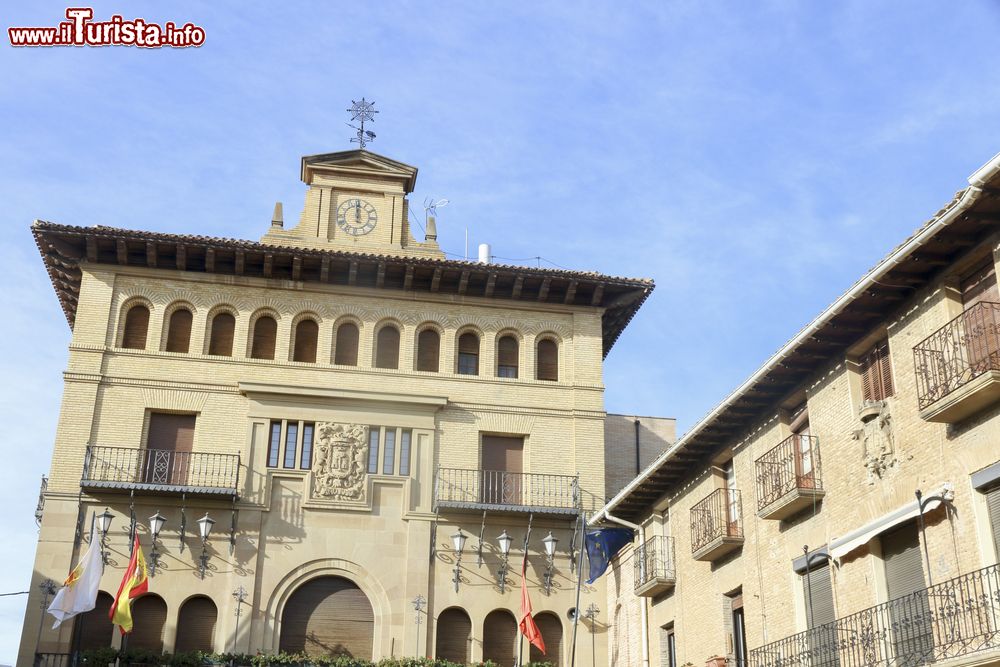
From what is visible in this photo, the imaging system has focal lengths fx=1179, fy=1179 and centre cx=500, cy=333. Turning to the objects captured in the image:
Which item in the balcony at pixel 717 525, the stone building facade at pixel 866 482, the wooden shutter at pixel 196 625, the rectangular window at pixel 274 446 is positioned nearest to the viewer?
the stone building facade at pixel 866 482

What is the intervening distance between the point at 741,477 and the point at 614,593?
6.80 metres

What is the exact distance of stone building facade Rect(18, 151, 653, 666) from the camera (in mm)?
24250

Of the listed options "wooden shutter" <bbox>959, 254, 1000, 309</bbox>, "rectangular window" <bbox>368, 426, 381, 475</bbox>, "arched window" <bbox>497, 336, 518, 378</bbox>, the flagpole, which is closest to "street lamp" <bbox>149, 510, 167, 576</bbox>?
"rectangular window" <bbox>368, 426, 381, 475</bbox>

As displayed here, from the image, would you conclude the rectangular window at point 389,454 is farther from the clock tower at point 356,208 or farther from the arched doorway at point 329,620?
the clock tower at point 356,208

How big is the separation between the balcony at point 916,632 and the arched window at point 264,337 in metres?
14.3

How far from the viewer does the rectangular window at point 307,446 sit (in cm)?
2559

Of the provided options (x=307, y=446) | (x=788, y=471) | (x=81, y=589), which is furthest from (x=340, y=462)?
(x=788, y=471)

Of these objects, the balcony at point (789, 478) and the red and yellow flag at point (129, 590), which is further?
the red and yellow flag at point (129, 590)

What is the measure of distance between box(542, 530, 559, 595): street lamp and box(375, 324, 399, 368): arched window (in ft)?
17.5

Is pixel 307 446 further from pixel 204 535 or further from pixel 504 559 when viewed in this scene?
pixel 504 559

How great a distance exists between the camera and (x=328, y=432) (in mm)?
25750

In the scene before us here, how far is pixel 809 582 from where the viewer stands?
1641 centimetres

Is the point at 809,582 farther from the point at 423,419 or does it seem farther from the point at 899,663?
the point at 423,419

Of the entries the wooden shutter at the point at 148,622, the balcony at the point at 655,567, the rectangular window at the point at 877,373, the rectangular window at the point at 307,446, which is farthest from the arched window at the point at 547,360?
the rectangular window at the point at 877,373
